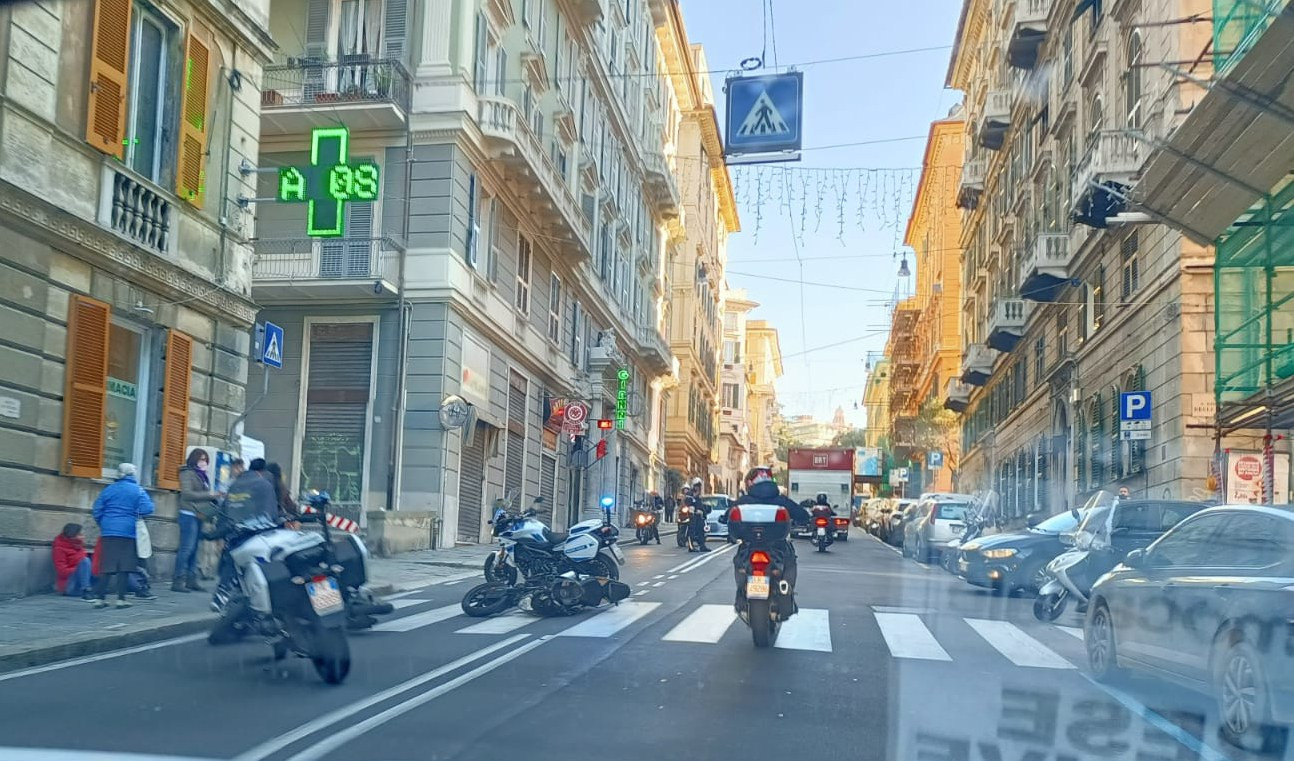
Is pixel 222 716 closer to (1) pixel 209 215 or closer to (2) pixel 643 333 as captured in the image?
(1) pixel 209 215

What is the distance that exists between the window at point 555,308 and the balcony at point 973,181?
2358 centimetres

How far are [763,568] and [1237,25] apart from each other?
1356 cm

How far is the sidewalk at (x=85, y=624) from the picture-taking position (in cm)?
911

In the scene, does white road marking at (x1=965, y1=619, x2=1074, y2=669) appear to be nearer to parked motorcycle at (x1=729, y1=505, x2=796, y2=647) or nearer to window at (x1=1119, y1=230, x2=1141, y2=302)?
parked motorcycle at (x1=729, y1=505, x2=796, y2=647)

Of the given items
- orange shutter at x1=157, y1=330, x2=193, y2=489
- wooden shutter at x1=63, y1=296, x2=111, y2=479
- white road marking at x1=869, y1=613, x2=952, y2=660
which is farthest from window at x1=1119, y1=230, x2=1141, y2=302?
wooden shutter at x1=63, y1=296, x2=111, y2=479

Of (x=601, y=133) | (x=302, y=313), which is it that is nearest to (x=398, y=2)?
(x=302, y=313)

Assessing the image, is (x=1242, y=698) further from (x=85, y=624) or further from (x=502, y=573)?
(x=85, y=624)

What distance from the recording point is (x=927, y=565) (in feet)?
87.9

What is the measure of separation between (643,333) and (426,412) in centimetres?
2657

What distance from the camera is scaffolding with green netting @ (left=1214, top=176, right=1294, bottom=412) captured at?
19.8 metres

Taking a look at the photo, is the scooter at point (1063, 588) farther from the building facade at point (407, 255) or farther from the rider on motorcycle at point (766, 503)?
the building facade at point (407, 255)

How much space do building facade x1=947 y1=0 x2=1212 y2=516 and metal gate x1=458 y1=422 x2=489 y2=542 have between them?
1393 centimetres

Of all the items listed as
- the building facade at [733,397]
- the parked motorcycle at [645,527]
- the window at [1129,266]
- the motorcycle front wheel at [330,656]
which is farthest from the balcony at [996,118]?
the building facade at [733,397]

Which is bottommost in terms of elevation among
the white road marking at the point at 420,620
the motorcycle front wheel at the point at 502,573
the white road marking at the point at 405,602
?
the white road marking at the point at 405,602
